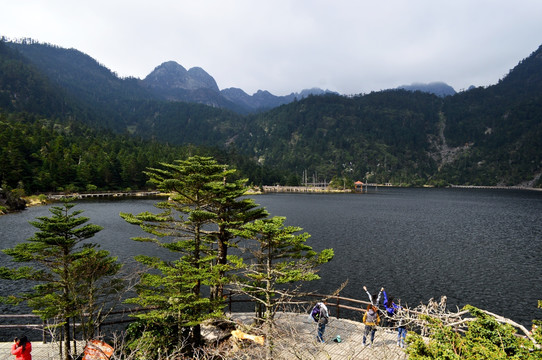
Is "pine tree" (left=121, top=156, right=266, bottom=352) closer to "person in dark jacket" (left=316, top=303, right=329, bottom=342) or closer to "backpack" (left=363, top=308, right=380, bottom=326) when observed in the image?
"person in dark jacket" (left=316, top=303, right=329, bottom=342)

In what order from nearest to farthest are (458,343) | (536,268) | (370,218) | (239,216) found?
(458,343), (239,216), (536,268), (370,218)

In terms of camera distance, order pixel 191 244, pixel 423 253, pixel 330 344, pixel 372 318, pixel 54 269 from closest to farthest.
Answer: pixel 54 269
pixel 372 318
pixel 330 344
pixel 191 244
pixel 423 253

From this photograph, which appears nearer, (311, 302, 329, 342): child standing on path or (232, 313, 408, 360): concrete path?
(232, 313, 408, 360): concrete path

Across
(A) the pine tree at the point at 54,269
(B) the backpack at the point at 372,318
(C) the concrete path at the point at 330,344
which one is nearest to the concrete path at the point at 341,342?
(C) the concrete path at the point at 330,344

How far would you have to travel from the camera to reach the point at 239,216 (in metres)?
15.8

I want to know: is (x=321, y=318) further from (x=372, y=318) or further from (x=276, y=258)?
(x=276, y=258)

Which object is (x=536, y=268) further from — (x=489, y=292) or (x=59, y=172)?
(x=59, y=172)

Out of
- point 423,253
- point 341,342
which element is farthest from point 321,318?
point 423,253

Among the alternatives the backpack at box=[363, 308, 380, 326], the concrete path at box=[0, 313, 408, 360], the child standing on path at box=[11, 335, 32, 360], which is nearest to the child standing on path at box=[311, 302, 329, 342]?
the concrete path at box=[0, 313, 408, 360]

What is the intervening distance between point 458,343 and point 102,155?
406 ft

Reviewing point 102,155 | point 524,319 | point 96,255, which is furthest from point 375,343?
point 102,155

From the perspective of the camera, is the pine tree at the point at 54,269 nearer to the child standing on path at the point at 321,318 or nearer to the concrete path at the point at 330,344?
the concrete path at the point at 330,344

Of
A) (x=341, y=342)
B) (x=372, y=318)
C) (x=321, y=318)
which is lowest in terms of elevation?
(x=341, y=342)

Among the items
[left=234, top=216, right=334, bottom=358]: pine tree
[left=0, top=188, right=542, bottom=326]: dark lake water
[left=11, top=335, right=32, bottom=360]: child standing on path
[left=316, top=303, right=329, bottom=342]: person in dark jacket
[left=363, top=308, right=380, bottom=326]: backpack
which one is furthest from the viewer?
[left=0, top=188, right=542, bottom=326]: dark lake water
